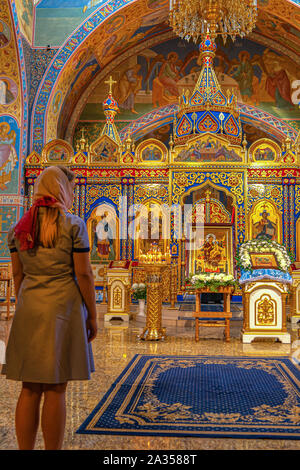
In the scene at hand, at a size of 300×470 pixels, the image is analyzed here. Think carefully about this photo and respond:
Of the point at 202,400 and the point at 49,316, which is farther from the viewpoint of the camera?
the point at 202,400

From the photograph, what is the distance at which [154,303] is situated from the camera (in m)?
6.67

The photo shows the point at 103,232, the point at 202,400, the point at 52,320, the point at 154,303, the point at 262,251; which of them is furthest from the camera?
the point at 103,232

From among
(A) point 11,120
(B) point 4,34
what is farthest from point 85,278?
(B) point 4,34

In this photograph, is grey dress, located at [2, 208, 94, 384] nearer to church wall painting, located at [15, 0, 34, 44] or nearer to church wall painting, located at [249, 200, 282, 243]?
church wall painting, located at [249, 200, 282, 243]

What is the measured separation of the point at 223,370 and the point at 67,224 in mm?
3241

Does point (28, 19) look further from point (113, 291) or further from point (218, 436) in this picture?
point (218, 436)

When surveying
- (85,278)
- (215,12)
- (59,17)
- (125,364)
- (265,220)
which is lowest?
(125,364)

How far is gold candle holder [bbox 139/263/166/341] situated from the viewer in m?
6.66

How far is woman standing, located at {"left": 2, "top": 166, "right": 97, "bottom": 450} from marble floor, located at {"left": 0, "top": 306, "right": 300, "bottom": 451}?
67 centimetres

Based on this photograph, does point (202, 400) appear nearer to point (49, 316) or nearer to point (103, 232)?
point (49, 316)

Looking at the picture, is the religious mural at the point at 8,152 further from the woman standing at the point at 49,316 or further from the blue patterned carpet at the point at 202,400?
the woman standing at the point at 49,316

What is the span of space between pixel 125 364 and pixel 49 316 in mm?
3044

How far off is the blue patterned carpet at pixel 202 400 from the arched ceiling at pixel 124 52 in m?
9.01
